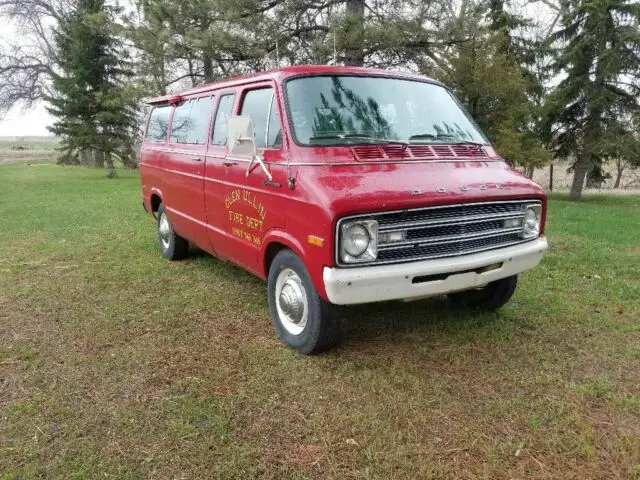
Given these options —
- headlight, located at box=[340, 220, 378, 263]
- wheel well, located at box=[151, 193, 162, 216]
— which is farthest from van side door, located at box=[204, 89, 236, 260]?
wheel well, located at box=[151, 193, 162, 216]

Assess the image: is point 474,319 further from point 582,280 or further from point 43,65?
point 43,65

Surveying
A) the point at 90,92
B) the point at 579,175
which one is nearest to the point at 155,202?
the point at 579,175

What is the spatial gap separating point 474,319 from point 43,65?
37544 mm

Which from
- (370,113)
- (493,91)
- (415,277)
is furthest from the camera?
(493,91)

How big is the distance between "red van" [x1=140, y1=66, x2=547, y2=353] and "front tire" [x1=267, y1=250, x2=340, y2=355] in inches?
0.4

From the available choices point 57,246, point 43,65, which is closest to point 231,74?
point 57,246

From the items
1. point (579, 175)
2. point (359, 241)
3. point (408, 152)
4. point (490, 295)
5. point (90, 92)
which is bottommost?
point (490, 295)

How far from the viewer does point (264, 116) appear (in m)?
4.30

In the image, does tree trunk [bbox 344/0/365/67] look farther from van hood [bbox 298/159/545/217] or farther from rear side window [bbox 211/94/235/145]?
van hood [bbox 298/159/545/217]

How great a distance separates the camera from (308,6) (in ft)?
48.6

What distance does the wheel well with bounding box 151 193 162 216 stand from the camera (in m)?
7.11

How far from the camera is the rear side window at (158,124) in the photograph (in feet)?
21.6

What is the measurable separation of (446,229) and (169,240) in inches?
171

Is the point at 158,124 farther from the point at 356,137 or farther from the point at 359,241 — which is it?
the point at 359,241
